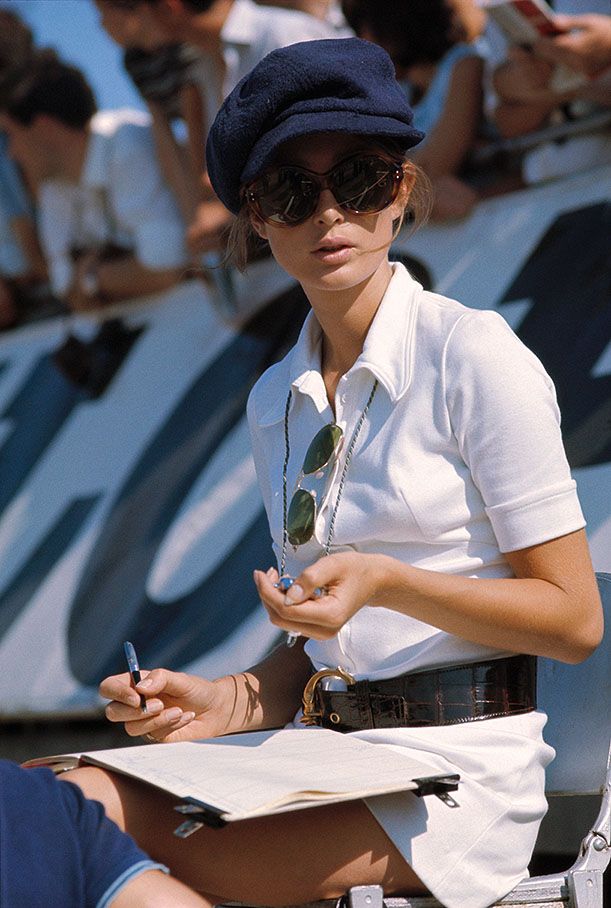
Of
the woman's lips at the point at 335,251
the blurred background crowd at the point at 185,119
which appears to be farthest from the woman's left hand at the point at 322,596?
the blurred background crowd at the point at 185,119

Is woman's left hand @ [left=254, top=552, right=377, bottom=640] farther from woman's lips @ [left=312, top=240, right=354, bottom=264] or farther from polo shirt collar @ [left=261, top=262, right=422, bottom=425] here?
woman's lips @ [left=312, top=240, right=354, bottom=264]

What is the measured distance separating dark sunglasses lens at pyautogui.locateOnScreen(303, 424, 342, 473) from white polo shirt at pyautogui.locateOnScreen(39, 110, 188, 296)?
2.80 meters

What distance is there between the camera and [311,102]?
1.40m

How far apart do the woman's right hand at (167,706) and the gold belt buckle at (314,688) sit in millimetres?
109

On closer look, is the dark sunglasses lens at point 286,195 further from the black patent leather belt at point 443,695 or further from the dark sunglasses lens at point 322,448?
the black patent leather belt at point 443,695

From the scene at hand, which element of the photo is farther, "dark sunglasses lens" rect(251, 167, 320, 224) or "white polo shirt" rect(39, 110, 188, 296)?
"white polo shirt" rect(39, 110, 188, 296)

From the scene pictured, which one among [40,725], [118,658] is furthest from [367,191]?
[40,725]

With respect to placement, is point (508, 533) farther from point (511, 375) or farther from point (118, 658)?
point (118, 658)

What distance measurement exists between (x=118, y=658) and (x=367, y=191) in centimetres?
219

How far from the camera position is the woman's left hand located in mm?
1197

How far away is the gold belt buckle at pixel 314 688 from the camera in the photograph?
58.8 inches

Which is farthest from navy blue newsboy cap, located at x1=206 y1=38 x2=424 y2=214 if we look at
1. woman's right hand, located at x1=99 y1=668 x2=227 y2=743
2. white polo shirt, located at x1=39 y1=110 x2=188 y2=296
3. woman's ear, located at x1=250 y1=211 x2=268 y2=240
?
white polo shirt, located at x1=39 y1=110 x2=188 y2=296

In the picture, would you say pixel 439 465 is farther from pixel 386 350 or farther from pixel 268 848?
pixel 268 848

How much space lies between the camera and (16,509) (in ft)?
13.6
